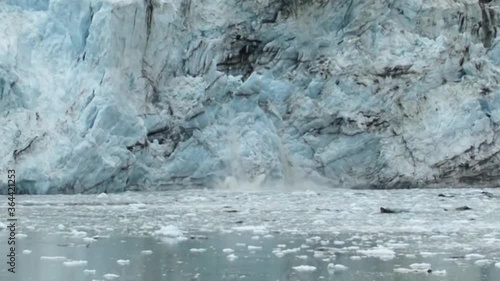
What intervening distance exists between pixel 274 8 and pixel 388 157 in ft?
9.14

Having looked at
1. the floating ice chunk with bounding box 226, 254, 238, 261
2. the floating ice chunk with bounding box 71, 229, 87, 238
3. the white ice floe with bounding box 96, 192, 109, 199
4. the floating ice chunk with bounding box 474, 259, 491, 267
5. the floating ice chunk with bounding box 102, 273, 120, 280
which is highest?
the white ice floe with bounding box 96, 192, 109, 199

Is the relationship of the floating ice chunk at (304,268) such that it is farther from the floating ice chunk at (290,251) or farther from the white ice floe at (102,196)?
the white ice floe at (102,196)

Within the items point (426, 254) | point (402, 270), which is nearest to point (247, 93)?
point (426, 254)

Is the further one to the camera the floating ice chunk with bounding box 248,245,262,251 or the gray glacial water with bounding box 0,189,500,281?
the floating ice chunk with bounding box 248,245,262,251

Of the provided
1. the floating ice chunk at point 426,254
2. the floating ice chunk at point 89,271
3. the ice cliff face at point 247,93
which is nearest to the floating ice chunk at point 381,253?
the floating ice chunk at point 426,254

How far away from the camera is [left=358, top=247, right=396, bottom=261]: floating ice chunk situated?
6091 mm

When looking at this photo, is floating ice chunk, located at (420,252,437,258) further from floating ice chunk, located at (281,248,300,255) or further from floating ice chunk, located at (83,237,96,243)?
floating ice chunk, located at (83,237,96,243)

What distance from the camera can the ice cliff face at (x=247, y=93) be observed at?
38.8 ft

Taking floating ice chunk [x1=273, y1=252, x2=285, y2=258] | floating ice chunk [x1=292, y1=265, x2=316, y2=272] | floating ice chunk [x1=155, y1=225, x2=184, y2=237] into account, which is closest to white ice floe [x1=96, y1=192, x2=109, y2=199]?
floating ice chunk [x1=155, y1=225, x2=184, y2=237]

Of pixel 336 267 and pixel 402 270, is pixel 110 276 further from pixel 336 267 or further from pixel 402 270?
pixel 402 270

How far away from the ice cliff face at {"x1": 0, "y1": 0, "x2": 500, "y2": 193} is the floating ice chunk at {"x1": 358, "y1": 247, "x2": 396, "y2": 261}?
5.80 metres

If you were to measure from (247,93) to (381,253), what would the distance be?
6.76 m

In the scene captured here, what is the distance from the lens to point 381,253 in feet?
20.4

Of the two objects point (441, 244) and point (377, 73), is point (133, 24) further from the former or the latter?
point (441, 244)
